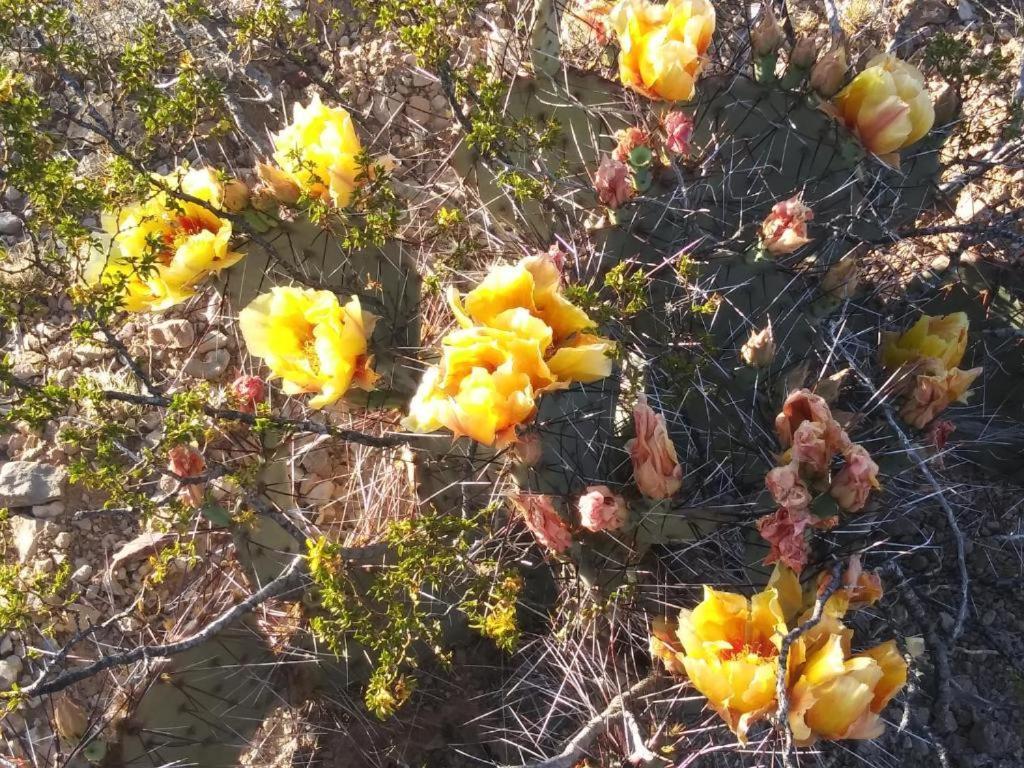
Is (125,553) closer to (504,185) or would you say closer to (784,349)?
(504,185)

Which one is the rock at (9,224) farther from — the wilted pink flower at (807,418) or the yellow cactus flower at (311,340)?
the wilted pink flower at (807,418)

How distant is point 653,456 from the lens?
4.70ft

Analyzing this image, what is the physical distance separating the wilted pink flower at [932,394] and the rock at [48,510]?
2.08m

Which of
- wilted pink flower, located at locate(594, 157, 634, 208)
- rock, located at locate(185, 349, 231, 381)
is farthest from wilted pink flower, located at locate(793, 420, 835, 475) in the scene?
rock, located at locate(185, 349, 231, 381)

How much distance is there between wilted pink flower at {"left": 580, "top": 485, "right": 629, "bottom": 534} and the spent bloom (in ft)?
0.62

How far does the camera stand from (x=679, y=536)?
62.3 inches

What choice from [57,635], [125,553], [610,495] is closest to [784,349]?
[610,495]

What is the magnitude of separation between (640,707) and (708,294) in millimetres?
836

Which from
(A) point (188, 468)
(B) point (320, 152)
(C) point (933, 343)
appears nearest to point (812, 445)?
(C) point (933, 343)

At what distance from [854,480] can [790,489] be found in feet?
0.33

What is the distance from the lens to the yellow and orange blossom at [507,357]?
123 cm

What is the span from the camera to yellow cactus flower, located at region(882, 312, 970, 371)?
175 cm

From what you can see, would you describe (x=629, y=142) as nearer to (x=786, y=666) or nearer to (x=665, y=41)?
(x=665, y=41)

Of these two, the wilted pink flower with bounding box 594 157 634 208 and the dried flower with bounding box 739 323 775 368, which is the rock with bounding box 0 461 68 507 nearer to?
the wilted pink flower with bounding box 594 157 634 208
